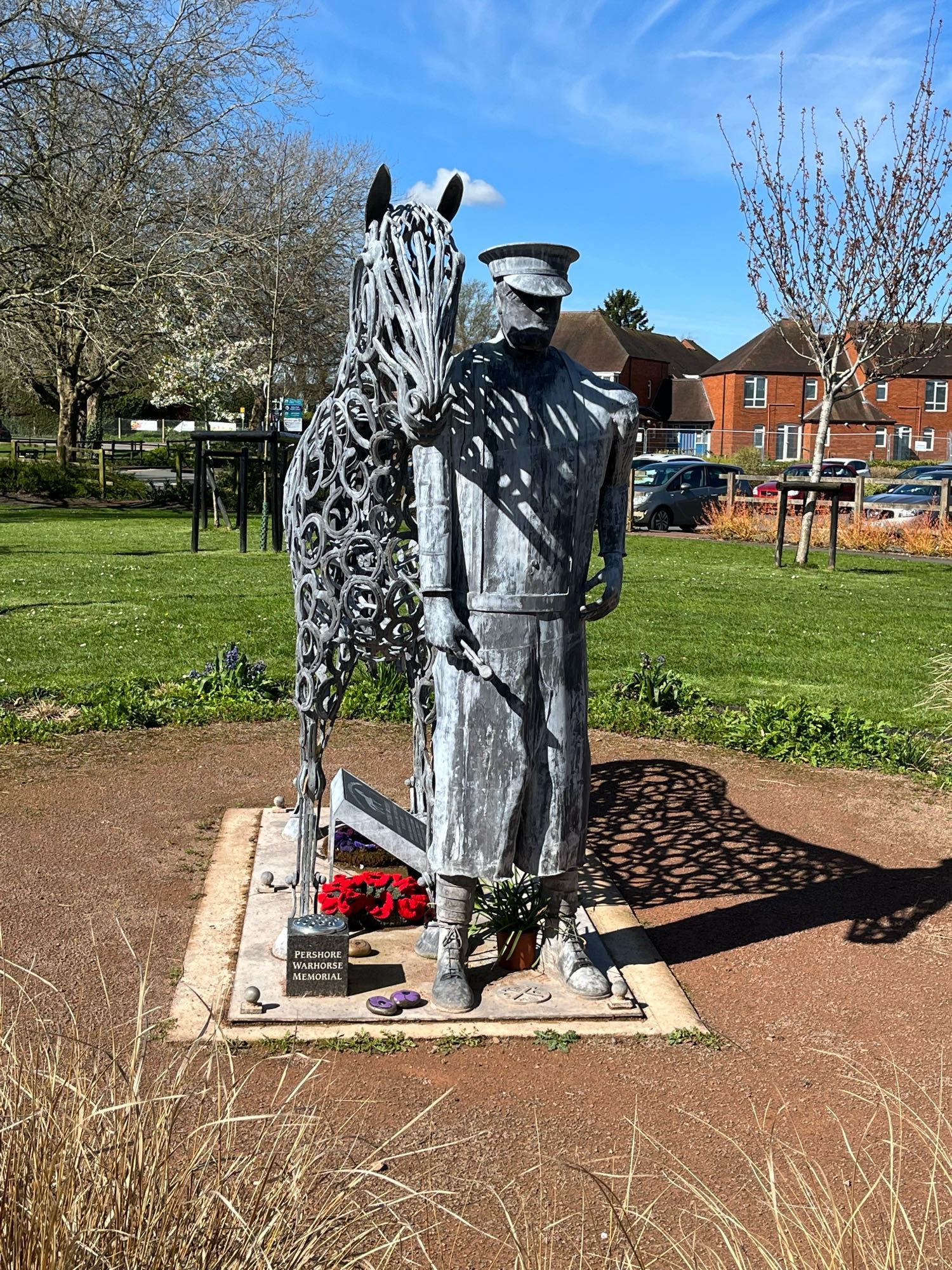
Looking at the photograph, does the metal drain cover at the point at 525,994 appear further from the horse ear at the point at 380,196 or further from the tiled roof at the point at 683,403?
the tiled roof at the point at 683,403

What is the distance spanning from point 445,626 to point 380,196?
1.46 meters

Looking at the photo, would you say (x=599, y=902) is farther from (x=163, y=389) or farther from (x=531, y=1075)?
(x=163, y=389)

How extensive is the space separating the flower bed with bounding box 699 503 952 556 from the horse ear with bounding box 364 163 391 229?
17.9m

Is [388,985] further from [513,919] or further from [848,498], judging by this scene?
[848,498]

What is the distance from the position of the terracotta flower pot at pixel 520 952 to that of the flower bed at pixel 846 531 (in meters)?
17.4

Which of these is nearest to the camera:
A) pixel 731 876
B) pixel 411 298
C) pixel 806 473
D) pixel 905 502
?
pixel 411 298

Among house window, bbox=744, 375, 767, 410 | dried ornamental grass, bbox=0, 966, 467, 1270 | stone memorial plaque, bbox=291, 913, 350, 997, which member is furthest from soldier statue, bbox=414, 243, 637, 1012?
house window, bbox=744, 375, 767, 410

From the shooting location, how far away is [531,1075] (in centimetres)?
408

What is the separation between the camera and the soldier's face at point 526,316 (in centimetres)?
415

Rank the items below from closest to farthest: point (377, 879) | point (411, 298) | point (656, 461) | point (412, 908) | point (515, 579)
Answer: point (411, 298) → point (515, 579) → point (412, 908) → point (377, 879) → point (656, 461)

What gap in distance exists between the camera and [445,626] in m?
4.21

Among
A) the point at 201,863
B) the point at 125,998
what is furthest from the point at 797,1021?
the point at 201,863

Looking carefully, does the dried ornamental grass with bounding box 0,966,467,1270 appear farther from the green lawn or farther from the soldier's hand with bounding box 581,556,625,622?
the green lawn

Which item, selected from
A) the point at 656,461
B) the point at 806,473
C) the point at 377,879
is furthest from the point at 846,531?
the point at 377,879
